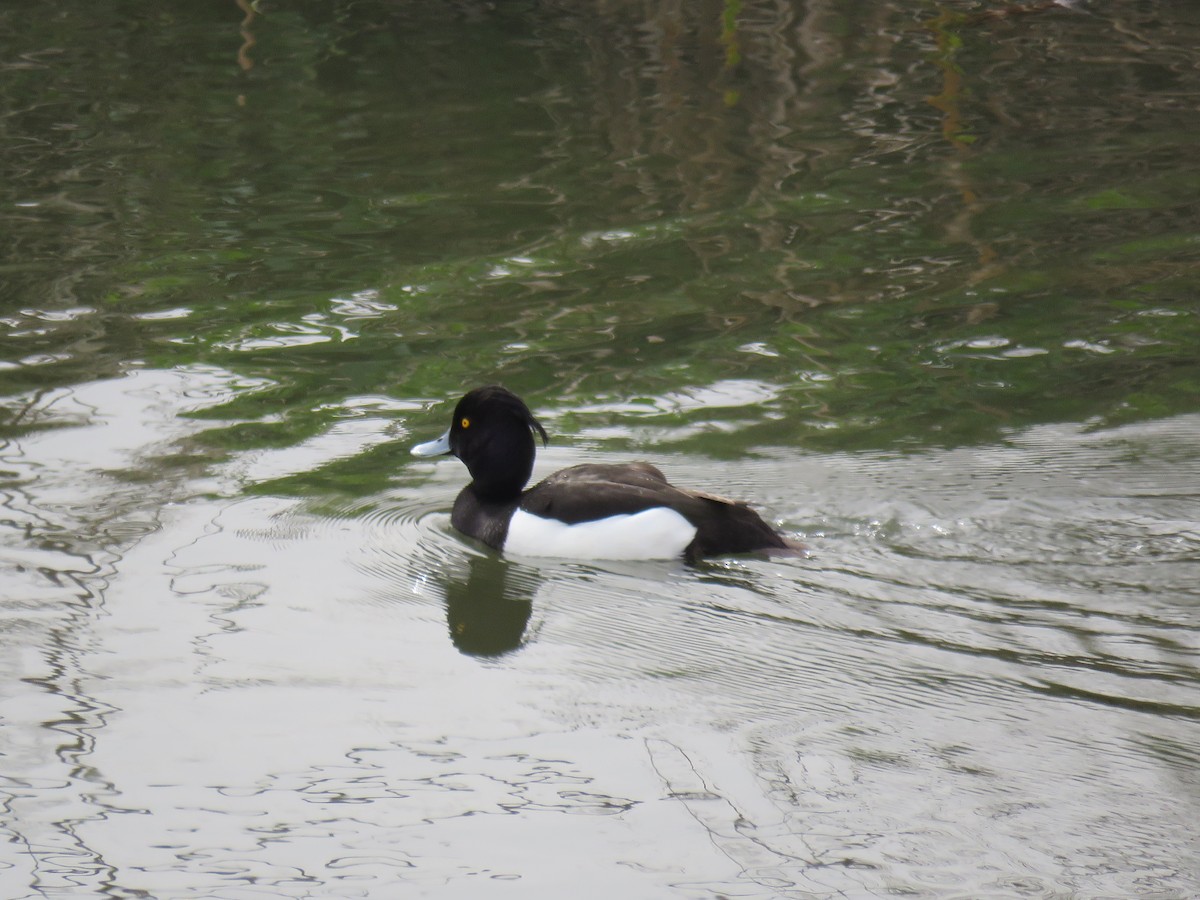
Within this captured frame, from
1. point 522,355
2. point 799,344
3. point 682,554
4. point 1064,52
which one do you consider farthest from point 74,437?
point 1064,52

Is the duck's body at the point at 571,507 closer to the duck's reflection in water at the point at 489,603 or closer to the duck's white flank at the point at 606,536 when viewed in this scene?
the duck's white flank at the point at 606,536

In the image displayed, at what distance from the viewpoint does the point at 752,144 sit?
1330cm

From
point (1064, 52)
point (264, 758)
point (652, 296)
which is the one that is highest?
point (1064, 52)

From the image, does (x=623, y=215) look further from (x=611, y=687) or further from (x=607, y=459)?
(x=611, y=687)

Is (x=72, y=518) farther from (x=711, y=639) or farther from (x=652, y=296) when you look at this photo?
(x=652, y=296)

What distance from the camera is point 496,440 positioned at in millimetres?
7074

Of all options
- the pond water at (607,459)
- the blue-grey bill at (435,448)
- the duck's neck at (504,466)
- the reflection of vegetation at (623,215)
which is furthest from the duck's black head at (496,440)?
the reflection of vegetation at (623,215)

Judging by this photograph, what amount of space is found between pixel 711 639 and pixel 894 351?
3359 mm

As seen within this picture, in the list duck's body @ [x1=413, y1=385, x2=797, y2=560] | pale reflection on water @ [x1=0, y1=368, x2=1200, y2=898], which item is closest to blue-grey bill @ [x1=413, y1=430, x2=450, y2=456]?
duck's body @ [x1=413, y1=385, x2=797, y2=560]

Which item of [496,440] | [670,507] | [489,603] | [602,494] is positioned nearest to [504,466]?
[496,440]

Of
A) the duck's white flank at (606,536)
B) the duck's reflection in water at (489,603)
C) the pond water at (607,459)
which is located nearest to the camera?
the pond water at (607,459)

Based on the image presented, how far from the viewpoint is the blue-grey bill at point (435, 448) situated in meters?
7.27

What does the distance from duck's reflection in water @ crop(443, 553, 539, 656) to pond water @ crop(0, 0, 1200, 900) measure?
0.02 meters

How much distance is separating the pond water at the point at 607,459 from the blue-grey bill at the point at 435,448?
308 millimetres
